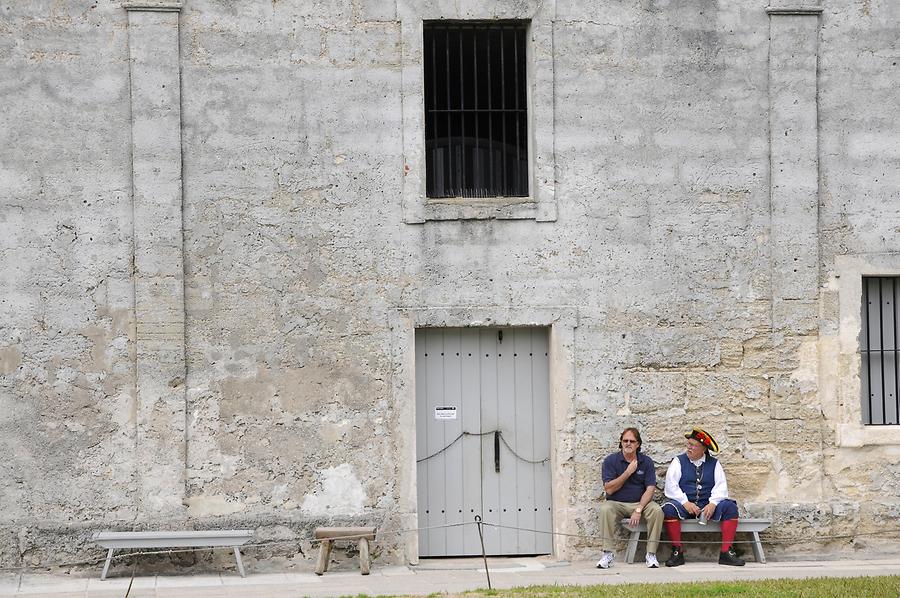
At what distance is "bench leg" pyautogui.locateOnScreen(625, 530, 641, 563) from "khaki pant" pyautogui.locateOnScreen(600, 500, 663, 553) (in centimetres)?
10

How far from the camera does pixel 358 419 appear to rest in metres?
11.4

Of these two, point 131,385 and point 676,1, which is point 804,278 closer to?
point 676,1

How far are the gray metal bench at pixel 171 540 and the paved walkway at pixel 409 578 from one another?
271 millimetres

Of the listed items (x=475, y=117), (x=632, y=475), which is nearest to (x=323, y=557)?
(x=632, y=475)

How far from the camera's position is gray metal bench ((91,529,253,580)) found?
35.5 feet

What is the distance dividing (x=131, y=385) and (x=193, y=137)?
86.8 inches

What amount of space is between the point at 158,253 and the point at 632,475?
453 centimetres

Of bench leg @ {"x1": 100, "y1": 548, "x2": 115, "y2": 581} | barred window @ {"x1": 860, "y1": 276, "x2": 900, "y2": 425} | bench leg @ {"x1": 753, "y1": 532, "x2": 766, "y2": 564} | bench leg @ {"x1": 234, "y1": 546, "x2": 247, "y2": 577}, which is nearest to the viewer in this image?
bench leg @ {"x1": 100, "y1": 548, "x2": 115, "y2": 581}

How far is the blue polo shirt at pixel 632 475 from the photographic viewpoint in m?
11.4

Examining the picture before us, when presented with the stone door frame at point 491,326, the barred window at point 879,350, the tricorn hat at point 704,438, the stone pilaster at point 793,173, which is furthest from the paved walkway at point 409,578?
the stone pilaster at point 793,173

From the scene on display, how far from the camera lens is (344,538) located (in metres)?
11.2

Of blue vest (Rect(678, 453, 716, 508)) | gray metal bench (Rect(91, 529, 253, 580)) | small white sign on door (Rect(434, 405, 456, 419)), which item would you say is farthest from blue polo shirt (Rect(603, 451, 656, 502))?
gray metal bench (Rect(91, 529, 253, 580))

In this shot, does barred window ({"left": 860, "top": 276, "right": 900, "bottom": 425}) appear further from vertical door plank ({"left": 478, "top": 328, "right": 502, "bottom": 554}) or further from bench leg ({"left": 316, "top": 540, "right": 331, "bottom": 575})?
bench leg ({"left": 316, "top": 540, "right": 331, "bottom": 575})

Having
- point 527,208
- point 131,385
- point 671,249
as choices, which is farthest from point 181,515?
point 671,249
